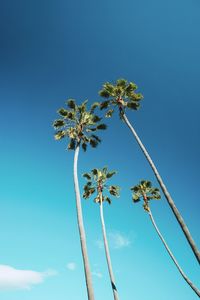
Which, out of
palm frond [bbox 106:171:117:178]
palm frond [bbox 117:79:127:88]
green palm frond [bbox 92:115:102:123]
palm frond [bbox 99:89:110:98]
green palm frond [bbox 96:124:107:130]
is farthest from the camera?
palm frond [bbox 106:171:117:178]

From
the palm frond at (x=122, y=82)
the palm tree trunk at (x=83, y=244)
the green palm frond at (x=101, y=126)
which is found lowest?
the palm tree trunk at (x=83, y=244)

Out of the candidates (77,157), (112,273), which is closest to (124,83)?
(77,157)

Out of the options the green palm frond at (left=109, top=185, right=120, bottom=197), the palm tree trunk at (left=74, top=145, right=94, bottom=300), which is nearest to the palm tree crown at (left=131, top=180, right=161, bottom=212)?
the green palm frond at (left=109, top=185, right=120, bottom=197)

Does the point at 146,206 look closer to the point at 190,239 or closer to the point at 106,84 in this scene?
the point at 106,84

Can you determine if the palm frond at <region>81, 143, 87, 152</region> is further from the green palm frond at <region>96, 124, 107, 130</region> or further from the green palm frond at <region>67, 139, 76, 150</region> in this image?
the green palm frond at <region>96, 124, 107, 130</region>

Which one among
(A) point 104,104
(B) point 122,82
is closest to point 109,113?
(A) point 104,104

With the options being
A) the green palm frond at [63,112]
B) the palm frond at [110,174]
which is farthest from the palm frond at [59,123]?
the palm frond at [110,174]

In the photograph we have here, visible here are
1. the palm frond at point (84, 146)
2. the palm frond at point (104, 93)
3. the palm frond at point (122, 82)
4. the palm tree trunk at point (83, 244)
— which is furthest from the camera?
the palm frond at point (84, 146)

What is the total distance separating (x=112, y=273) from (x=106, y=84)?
19.1 m

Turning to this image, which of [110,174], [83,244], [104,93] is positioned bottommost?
[83,244]

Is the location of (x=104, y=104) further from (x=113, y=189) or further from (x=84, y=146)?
(x=113, y=189)

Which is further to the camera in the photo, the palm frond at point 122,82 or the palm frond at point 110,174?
the palm frond at point 110,174

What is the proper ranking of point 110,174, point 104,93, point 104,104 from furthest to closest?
point 110,174, point 104,104, point 104,93

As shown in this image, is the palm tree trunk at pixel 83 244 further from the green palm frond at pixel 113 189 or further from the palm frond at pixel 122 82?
the green palm frond at pixel 113 189
